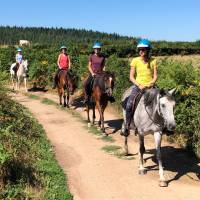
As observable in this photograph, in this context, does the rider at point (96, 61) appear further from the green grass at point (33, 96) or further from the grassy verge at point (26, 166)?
the green grass at point (33, 96)

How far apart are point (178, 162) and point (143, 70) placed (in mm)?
2621

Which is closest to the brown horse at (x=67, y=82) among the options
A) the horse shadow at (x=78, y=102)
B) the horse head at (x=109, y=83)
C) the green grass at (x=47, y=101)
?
the horse shadow at (x=78, y=102)

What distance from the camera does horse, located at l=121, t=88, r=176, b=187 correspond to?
30.7 feet

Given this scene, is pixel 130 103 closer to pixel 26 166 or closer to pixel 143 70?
pixel 143 70

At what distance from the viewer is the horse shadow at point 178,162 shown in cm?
1073

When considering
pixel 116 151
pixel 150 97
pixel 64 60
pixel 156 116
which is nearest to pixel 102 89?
pixel 116 151

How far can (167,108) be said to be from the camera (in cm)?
937

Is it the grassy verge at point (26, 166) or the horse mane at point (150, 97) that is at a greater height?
the horse mane at point (150, 97)

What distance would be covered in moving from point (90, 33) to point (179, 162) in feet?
357

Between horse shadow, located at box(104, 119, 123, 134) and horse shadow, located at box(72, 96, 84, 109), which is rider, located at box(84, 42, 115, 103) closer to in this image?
horse shadow, located at box(104, 119, 123, 134)

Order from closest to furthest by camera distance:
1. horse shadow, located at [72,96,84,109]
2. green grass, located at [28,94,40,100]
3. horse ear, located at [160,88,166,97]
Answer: horse ear, located at [160,88,166,97], horse shadow, located at [72,96,84,109], green grass, located at [28,94,40,100]

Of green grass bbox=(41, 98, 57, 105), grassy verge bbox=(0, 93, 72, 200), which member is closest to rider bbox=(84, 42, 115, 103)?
grassy verge bbox=(0, 93, 72, 200)

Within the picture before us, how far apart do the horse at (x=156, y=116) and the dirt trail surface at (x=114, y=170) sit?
42cm

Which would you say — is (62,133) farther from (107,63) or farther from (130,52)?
(130,52)
